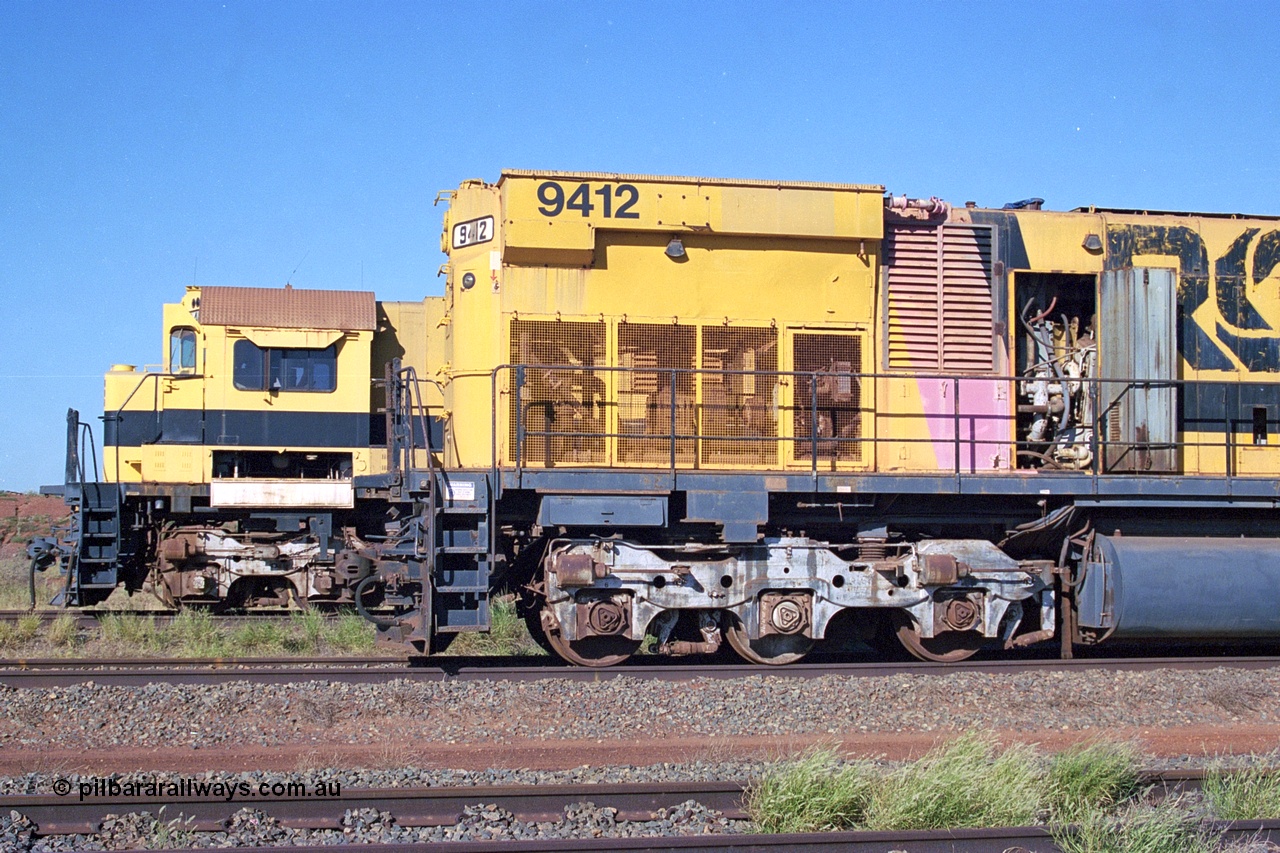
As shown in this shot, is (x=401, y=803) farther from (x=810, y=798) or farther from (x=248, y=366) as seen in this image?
(x=248, y=366)

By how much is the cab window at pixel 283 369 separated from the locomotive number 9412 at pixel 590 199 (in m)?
6.49

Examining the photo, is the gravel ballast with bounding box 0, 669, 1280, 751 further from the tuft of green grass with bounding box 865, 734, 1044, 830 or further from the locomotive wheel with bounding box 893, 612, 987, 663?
the tuft of green grass with bounding box 865, 734, 1044, 830

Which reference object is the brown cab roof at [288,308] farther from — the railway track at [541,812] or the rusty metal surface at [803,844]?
the rusty metal surface at [803,844]

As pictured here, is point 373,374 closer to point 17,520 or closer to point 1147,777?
point 1147,777

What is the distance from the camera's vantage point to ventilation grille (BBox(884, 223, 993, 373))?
9945 mm

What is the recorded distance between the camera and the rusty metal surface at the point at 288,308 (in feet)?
48.1

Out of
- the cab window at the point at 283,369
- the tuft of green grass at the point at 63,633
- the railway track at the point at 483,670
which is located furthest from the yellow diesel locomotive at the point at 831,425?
the cab window at the point at 283,369

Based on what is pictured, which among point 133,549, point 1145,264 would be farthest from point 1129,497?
point 133,549

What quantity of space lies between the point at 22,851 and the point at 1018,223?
9.19 m

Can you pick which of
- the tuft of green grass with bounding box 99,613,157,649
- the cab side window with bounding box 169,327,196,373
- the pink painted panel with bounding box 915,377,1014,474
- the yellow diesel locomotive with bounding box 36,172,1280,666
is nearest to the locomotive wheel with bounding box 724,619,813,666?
the yellow diesel locomotive with bounding box 36,172,1280,666

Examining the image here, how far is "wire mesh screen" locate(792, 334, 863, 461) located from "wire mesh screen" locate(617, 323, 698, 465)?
990 millimetres

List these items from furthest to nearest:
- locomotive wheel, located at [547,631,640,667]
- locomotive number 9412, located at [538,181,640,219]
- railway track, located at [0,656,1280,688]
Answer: locomotive number 9412, located at [538,181,640,219] → locomotive wheel, located at [547,631,640,667] → railway track, located at [0,656,1280,688]

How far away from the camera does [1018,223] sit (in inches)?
403

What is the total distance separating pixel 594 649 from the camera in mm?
9273
